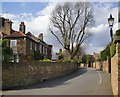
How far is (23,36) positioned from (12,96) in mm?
34070

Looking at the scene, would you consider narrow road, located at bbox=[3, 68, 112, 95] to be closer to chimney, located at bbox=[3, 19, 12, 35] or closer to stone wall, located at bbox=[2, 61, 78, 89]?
stone wall, located at bbox=[2, 61, 78, 89]

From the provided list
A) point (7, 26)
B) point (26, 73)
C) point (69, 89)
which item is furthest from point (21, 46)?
point (69, 89)

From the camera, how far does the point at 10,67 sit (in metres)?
23.3

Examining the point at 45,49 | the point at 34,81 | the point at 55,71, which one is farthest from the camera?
the point at 45,49

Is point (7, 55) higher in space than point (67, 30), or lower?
lower

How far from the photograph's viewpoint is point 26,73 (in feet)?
85.3

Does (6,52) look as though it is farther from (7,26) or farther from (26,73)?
(7,26)

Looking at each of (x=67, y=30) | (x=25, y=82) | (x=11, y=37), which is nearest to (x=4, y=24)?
(x=11, y=37)

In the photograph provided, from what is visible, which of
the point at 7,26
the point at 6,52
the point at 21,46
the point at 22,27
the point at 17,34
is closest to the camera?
the point at 6,52

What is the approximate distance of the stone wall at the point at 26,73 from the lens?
2279cm

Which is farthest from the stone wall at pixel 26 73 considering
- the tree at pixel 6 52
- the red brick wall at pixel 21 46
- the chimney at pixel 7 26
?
the chimney at pixel 7 26

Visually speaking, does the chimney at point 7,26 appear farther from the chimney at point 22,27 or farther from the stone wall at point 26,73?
the stone wall at point 26,73

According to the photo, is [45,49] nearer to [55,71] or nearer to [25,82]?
[55,71]

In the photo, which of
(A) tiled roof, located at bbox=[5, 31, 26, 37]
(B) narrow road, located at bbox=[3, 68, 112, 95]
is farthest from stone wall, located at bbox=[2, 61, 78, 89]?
(A) tiled roof, located at bbox=[5, 31, 26, 37]
